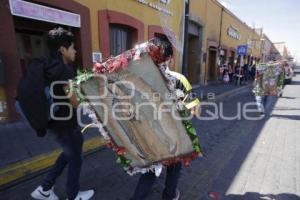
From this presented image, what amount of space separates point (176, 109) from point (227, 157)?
2598mm

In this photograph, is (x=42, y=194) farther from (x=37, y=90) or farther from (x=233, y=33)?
(x=233, y=33)

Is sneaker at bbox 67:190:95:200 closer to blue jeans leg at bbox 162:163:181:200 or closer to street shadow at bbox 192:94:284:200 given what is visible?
blue jeans leg at bbox 162:163:181:200

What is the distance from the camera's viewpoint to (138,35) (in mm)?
8359

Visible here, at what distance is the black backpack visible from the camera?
197 centimetres

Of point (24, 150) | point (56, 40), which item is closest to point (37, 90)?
point (56, 40)

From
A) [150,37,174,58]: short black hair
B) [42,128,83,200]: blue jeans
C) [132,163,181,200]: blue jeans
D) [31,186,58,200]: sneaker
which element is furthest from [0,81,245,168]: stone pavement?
[150,37,174,58]: short black hair

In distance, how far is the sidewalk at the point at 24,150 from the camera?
320 centimetres

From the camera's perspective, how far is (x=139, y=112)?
1951mm

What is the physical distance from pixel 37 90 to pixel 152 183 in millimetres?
1415

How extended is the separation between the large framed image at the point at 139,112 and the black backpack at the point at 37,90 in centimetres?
40

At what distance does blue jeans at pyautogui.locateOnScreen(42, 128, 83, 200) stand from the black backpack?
28cm

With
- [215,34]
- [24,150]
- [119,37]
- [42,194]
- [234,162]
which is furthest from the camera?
[215,34]

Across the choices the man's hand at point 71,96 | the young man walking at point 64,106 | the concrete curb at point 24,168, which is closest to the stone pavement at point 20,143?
the concrete curb at point 24,168

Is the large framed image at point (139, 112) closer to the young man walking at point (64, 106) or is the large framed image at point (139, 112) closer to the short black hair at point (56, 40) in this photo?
the young man walking at point (64, 106)
